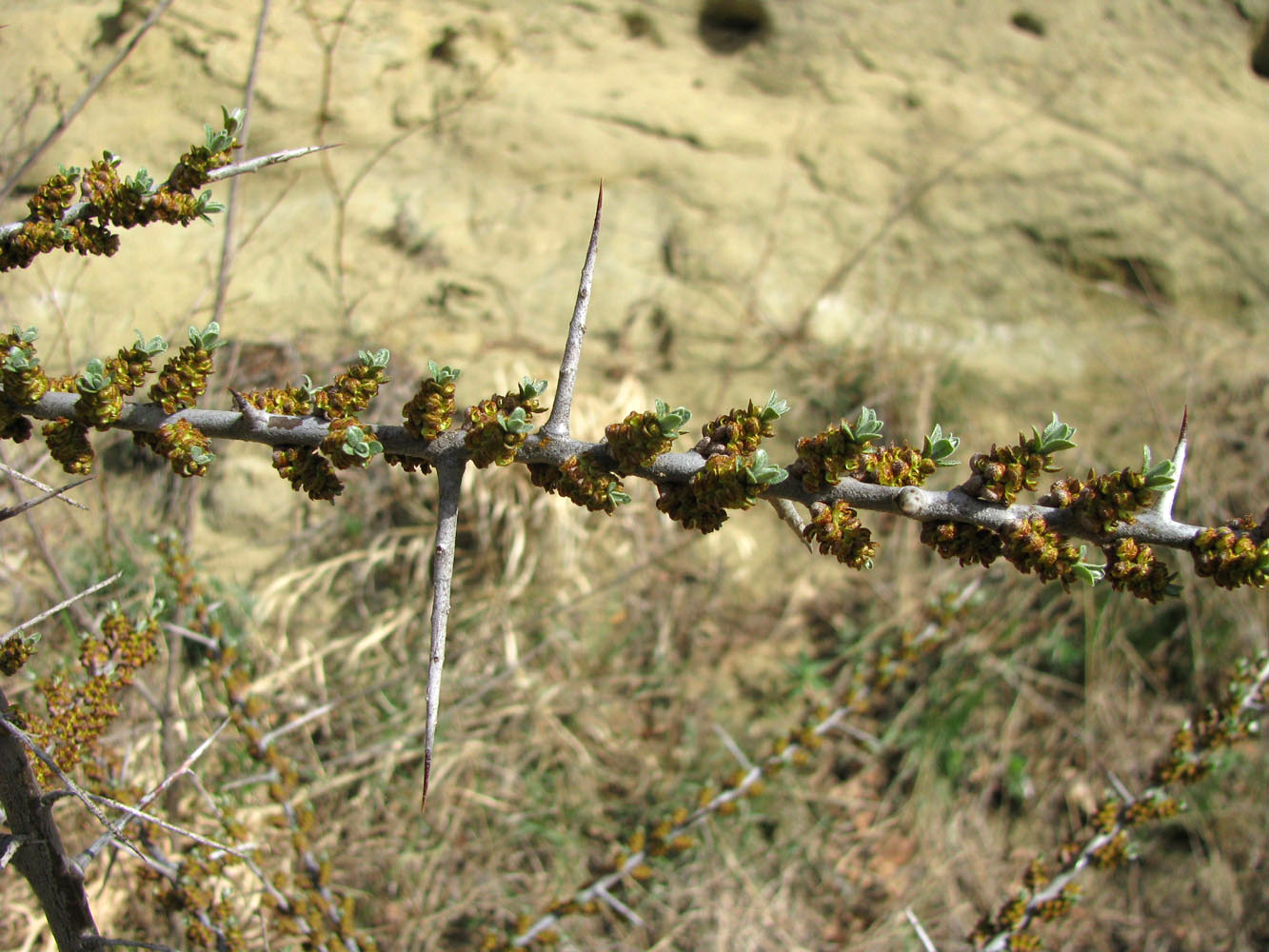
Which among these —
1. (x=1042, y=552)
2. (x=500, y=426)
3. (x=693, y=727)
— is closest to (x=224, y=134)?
(x=500, y=426)

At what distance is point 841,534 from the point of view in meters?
1.22

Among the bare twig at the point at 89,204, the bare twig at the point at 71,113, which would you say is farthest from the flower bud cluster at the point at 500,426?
the bare twig at the point at 71,113

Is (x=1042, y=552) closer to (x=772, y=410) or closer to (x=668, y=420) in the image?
(x=772, y=410)

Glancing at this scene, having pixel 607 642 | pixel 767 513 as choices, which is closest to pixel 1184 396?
pixel 767 513

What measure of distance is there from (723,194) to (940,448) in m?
4.29

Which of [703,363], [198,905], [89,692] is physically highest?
[89,692]

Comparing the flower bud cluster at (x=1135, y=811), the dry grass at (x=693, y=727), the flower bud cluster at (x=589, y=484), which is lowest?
the dry grass at (x=693, y=727)

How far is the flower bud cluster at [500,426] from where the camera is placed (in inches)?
48.9

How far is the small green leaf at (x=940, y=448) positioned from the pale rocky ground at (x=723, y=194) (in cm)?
340

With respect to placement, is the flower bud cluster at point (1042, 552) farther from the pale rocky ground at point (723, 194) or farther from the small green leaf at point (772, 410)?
the pale rocky ground at point (723, 194)

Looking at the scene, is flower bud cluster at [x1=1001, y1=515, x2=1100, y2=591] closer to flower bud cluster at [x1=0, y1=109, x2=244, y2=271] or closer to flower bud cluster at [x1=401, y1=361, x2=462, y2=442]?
flower bud cluster at [x1=401, y1=361, x2=462, y2=442]

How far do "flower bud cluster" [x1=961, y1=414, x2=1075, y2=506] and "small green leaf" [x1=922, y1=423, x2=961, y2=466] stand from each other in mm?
36

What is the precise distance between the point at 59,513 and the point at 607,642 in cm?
256

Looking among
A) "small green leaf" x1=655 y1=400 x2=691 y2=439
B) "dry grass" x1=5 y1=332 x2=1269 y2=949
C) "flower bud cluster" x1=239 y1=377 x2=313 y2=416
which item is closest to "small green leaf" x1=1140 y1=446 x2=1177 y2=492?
"small green leaf" x1=655 y1=400 x2=691 y2=439
